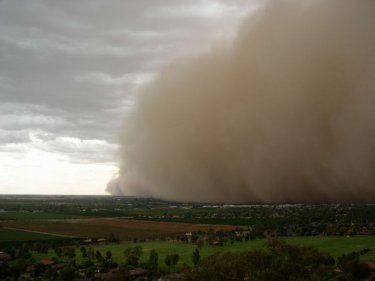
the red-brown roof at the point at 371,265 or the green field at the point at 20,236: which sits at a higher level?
the red-brown roof at the point at 371,265

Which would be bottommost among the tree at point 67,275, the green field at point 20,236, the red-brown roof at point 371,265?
the tree at point 67,275

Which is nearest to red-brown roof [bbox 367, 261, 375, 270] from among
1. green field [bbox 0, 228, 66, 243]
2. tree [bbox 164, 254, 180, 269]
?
tree [bbox 164, 254, 180, 269]

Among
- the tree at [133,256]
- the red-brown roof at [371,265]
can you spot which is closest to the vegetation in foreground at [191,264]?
the tree at [133,256]

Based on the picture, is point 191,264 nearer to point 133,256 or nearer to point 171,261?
point 171,261

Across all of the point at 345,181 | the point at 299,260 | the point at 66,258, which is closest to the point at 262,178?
the point at 345,181

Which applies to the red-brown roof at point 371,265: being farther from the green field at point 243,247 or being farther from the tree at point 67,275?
the tree at point 67,275

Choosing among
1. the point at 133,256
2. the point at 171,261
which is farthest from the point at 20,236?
the point at 171,261

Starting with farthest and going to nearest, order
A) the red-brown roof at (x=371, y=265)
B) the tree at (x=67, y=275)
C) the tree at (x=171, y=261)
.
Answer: the tree at (x=171, y=261) < the tree at (x=67, y=275) < the red-brown roof at (x=371, y=265)
